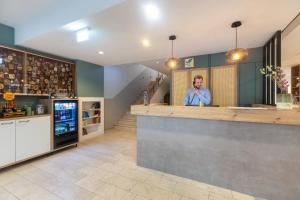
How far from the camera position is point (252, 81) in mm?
3719

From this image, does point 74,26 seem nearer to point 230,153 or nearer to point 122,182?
point 122,182

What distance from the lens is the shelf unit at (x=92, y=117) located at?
4.77 metres

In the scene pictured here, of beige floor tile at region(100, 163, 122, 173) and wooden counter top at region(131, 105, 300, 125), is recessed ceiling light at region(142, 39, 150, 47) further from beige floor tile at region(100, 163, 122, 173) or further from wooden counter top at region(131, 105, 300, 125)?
beige floor tile at region(100, 163, 122, 173)

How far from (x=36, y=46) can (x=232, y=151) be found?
14.5 ft

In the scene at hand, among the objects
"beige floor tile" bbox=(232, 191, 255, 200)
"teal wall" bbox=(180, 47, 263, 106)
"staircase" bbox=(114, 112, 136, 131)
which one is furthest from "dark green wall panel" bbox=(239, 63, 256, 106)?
"staircase" bbox=(114, 112, 136, 131)

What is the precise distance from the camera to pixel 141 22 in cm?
236

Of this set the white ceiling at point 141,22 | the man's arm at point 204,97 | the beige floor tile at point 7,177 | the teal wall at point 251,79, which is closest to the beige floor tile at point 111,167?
the beige floor tile at point 7,177

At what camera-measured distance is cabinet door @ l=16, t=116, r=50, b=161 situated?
2.84m

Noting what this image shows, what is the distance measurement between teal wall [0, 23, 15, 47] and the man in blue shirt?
13.0ft

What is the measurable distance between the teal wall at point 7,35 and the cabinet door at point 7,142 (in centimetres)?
168

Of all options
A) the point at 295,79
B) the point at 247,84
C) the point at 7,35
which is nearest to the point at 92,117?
the point at 7,35

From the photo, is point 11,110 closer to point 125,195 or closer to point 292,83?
point 125,195

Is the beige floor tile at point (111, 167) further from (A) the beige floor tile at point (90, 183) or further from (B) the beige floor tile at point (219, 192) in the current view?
(B) the beige floor tile at point (219, 192)

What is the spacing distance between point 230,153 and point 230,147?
0.08 m
